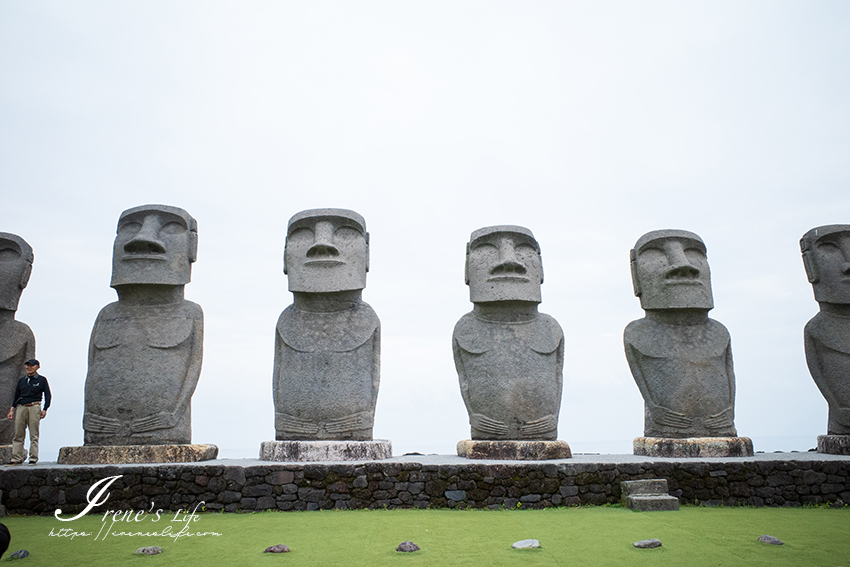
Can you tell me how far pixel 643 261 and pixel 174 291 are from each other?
6387 millimetres

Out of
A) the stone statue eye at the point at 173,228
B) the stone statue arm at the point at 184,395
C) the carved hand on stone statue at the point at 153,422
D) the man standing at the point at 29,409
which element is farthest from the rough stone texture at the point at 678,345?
the man standing at the point at 29,409

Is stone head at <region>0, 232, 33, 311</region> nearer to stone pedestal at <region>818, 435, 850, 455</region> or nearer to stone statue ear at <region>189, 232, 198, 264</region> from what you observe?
stone statue ear at <region>189, 232, 198, 264</region>

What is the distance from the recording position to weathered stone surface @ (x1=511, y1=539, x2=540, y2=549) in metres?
4.94

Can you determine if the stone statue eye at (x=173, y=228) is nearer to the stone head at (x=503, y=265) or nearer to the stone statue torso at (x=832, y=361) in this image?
the stone head at (x=503, y=265)

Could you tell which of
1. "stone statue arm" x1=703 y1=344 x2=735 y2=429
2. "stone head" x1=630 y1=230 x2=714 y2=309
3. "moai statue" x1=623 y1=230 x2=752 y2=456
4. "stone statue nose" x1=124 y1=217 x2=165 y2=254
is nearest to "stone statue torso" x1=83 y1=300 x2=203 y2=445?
"stone statue nose" x1=124 y1=217 x2=165 y2=254

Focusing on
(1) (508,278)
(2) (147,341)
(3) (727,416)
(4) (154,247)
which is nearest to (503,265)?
(1) (508,278)

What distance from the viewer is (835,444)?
923cm

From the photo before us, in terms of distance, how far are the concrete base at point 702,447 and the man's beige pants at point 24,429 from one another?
7.85 metres

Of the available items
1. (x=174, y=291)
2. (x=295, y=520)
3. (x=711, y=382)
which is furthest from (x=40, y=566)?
(x=711, y=382)

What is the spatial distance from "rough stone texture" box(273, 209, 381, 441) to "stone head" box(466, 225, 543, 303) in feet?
4.73

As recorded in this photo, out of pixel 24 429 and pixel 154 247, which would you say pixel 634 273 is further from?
pixel 24 429

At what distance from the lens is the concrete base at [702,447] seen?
8281mm

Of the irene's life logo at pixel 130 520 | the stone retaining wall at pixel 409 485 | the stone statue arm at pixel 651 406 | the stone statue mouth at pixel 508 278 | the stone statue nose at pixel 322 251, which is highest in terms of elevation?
the stone statue nose at pixel 322 251

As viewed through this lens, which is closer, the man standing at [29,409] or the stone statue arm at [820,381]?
the man standing at [29,409]
